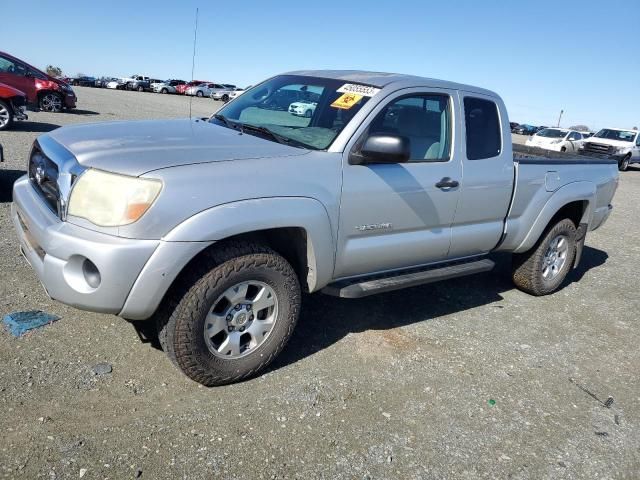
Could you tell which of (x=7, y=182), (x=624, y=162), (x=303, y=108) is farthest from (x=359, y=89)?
(x=624, y=162)

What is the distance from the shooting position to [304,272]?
3342 mm

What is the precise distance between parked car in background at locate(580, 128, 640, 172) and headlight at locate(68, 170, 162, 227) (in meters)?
23.0

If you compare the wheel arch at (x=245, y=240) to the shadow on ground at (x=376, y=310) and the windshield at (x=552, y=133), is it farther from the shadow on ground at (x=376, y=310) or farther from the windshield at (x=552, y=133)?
the windshield at (x=552, y=133)

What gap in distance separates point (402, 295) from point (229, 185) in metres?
2.55

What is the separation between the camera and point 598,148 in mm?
22891

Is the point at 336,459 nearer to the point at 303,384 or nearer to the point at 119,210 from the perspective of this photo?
the point at 303,384

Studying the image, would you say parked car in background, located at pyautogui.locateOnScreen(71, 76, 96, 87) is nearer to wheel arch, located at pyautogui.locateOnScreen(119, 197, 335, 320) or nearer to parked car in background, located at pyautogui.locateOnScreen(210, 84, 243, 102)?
parked car in background, located at pyautogui.locateOnScreen(210, 84, 243, 102)

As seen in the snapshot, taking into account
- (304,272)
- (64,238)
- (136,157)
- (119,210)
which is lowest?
(304,272)

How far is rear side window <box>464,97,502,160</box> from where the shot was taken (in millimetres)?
4102

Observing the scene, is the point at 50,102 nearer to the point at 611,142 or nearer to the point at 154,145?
the point at 154,145

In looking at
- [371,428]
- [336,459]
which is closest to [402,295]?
[371,428]

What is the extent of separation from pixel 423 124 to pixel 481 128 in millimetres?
609

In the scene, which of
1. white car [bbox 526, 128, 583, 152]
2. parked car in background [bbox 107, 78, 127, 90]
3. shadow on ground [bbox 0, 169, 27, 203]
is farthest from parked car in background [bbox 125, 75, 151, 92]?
shadow on ground [bbox 0, 169, 27, 203]

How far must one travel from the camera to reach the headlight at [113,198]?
2582 millimetres
